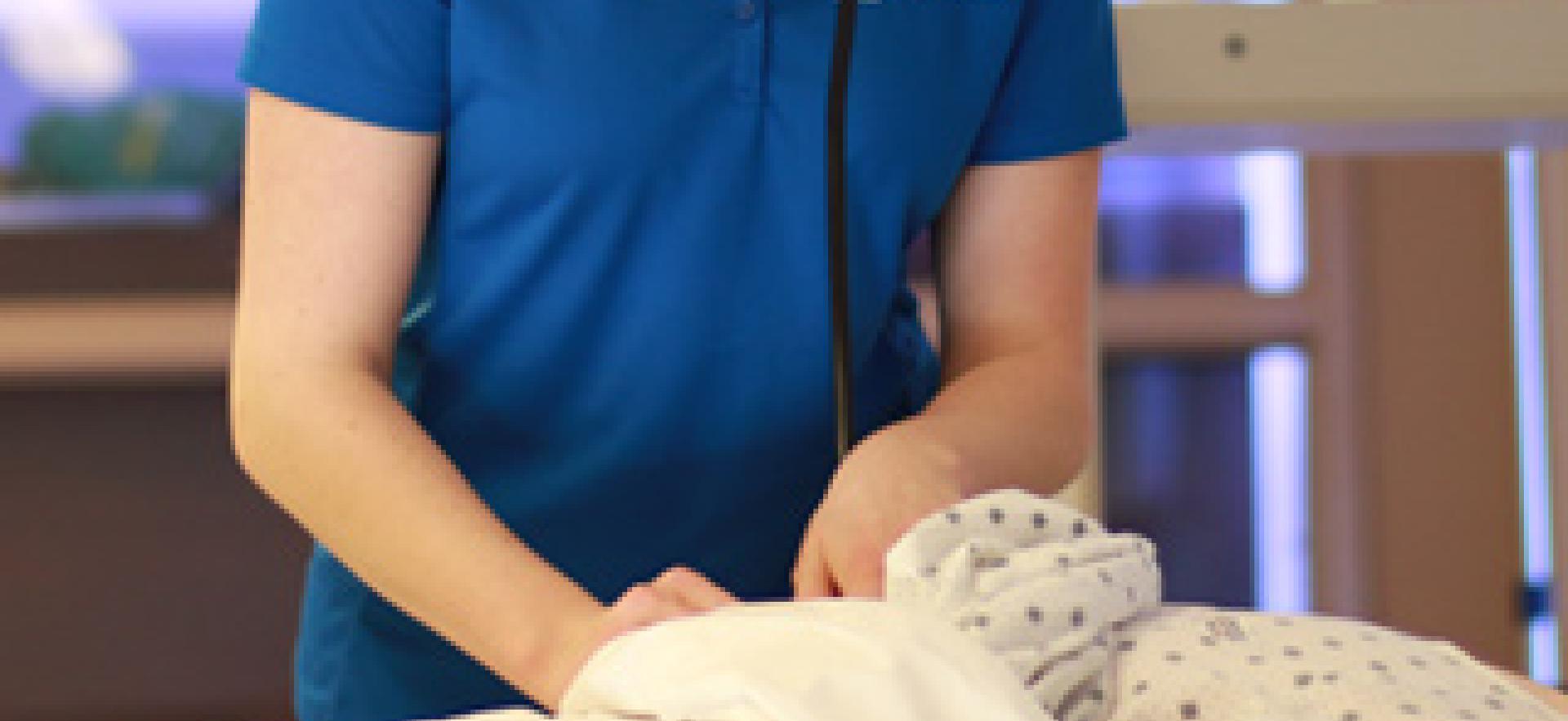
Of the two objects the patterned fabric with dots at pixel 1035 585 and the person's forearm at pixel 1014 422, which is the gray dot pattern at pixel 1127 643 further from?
the person's forearm at pixel 1014 422

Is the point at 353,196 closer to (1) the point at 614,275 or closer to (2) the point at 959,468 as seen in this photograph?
(1) the point at 614,275

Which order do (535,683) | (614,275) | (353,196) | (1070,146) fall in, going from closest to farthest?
1. (535,683)
2. (353,196)
3. (614,275)
4. (1070,146)

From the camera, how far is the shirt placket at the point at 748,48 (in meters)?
1.31

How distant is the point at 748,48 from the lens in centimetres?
131

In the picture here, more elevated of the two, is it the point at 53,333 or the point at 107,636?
the point at 53,333

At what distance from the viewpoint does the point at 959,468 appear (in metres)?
1.23

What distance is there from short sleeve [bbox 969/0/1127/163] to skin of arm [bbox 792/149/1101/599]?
0.04ft

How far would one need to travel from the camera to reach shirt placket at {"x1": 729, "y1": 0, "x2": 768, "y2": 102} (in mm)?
1307

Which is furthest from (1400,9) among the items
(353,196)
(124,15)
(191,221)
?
(124,15)

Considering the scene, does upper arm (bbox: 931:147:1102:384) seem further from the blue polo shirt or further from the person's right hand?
the person's right hand

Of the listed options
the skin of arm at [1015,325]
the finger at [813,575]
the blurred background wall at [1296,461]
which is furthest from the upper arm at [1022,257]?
the blurred background wall at [1296,461]

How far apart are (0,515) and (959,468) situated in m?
3.46

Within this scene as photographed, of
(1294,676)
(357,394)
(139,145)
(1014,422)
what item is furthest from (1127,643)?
(139,145)

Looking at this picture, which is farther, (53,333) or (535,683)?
(53,333)
